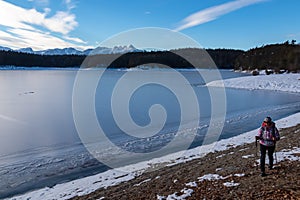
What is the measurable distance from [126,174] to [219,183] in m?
3.39

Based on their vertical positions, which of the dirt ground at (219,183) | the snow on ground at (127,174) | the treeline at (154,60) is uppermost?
the treeline at (154,60)

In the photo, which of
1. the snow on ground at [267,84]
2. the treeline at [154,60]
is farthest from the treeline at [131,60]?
the snow on ground at [267,84]

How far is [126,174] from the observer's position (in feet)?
28.6

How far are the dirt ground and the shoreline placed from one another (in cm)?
33

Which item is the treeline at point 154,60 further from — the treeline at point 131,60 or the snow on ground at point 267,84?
the snow on ground at point 267,84

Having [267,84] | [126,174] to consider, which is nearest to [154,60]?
[267,84]

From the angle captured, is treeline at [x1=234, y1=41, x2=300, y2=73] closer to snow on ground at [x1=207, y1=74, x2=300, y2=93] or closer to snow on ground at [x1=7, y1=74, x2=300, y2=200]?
snow on ground at [x1=207, y1=74, x2=300, y2=93]

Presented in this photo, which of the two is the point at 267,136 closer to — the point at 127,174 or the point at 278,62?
the point at 127,174

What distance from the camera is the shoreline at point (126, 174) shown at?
756 cm

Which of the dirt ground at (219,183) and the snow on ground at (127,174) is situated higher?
the dirt ground at (219,183)

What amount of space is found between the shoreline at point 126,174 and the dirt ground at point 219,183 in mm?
328

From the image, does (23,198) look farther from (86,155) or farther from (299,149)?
(299,149)

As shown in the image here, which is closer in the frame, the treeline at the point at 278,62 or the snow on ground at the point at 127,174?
the snow on ground at the point at 127,174

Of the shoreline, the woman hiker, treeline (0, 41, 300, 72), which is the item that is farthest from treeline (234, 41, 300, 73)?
the woman hiker
